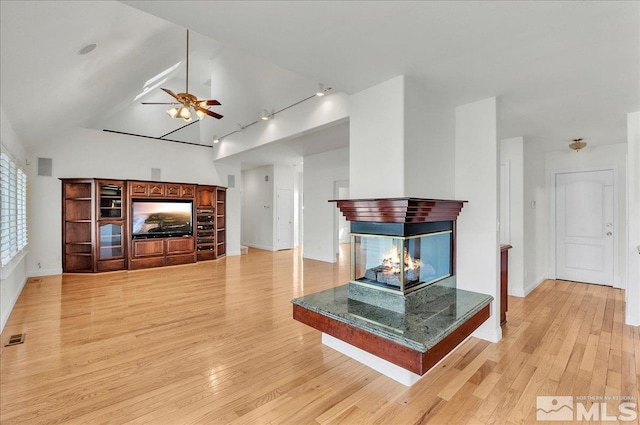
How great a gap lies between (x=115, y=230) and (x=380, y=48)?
21.6ft

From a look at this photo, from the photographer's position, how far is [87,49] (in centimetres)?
292

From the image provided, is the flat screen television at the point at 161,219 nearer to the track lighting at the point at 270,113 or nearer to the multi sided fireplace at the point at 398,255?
the track lighting at the point at 270,113

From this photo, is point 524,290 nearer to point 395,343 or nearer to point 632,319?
point 632,319

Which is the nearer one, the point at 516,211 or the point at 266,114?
the point at 516,211

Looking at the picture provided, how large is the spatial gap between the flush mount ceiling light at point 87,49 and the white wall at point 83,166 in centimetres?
424

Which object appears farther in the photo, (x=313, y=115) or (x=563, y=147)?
(x=563, y=147)

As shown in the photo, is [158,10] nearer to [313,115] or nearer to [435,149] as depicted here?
[435,149]

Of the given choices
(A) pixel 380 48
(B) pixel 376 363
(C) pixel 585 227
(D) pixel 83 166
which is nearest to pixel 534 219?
(C) pixel 585 227

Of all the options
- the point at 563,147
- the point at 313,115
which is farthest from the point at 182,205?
the point at 563,147

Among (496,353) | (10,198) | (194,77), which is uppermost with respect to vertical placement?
(194,77)

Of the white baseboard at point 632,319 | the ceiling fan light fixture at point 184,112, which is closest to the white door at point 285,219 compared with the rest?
the ceiling fan light fixture at point 184,112

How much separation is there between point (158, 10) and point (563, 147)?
6.38 meters

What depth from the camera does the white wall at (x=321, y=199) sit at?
7371 millimetres

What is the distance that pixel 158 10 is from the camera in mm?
1705
